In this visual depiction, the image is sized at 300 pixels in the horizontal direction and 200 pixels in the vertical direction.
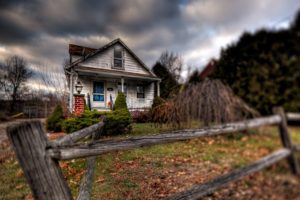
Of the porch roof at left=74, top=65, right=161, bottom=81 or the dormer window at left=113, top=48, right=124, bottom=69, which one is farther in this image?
the dormer window at left=113, top=48, right=124, bottom=69

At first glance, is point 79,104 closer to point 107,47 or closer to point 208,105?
point 107,47

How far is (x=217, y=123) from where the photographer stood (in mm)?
737

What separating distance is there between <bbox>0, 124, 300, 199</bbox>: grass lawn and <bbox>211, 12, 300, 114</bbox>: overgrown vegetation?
0.57 feet

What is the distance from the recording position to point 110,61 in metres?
0.89

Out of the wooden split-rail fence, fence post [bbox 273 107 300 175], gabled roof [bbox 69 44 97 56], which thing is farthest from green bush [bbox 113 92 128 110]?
fence post [bbox 273 107 300 175]

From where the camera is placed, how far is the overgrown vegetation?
54cm

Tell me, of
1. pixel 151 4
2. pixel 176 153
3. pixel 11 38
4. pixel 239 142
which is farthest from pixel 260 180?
pixel 11 38

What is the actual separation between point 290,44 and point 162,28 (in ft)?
1.61

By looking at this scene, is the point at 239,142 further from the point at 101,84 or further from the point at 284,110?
the point at 101,84

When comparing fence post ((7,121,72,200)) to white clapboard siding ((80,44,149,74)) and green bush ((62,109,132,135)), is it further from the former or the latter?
white clapboard siding ((80,44,149,74))

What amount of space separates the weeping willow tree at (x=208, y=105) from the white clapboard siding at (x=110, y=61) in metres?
0.26

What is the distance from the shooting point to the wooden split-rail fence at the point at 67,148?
41 cm

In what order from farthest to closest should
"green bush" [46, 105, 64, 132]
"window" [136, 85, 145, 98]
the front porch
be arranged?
"window" [136, 85, 145, 98] → the front porch → "green bush" [46, 105, 64, 132]

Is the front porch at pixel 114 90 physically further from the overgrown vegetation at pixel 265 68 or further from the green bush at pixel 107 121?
the overgrown vegetation at pixel 265 68
